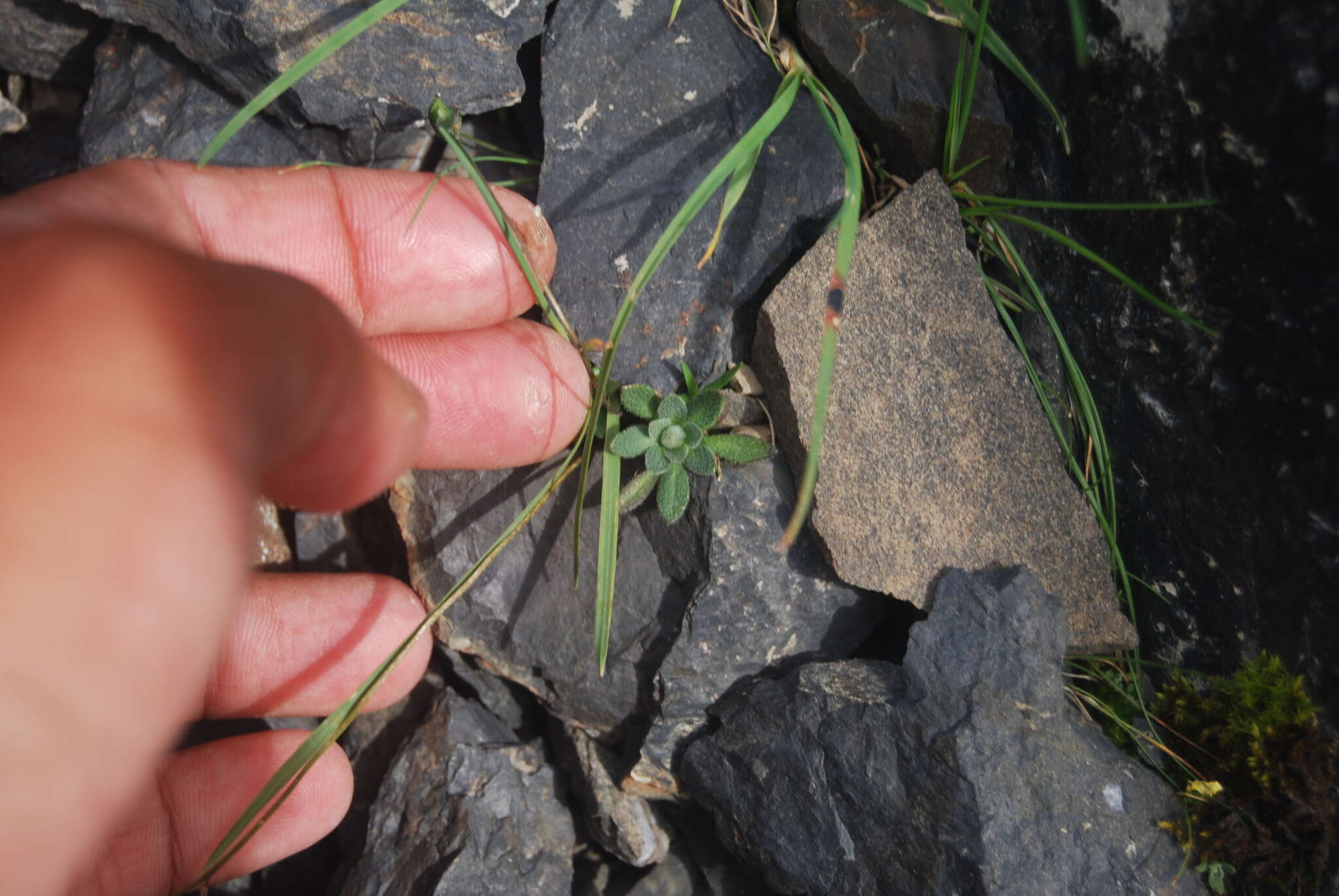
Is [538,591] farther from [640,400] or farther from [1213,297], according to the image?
[1213,297]

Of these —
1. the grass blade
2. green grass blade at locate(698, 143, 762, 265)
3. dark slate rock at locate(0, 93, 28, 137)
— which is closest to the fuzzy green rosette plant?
the grass blade

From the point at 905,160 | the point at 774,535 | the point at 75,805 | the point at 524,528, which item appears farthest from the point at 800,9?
the point at 75,805

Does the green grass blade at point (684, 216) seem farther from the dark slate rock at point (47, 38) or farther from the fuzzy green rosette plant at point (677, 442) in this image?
the dark slate rock at point (47, 38)

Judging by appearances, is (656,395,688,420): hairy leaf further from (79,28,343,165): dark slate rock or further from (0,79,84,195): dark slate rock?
(0,79,84,195): dark slate rock

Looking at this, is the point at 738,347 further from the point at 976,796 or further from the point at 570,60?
the point at 976,796

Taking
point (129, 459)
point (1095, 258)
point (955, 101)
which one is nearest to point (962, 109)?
point (955, 101)

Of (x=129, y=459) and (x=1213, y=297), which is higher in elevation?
→ (x=1213, y=297)
